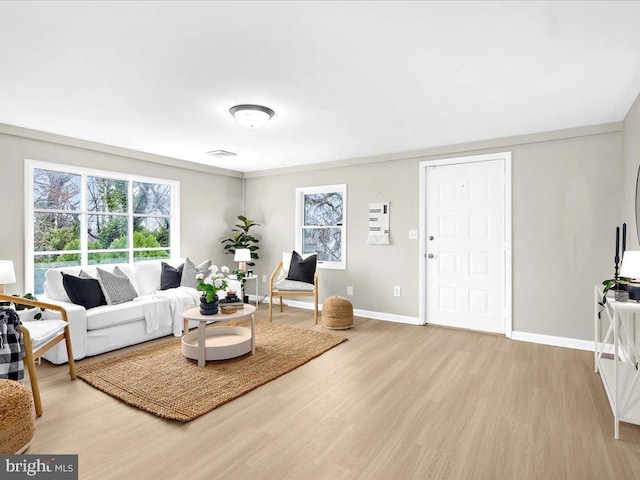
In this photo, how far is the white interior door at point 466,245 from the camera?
14.2 ft

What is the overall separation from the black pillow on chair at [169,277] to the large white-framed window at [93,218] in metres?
0.55

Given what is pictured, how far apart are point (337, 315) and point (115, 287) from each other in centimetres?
261

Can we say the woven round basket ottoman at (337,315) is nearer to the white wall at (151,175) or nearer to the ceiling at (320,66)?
the ceiling at (320,66)

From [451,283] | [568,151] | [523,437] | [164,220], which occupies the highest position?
[568,151]

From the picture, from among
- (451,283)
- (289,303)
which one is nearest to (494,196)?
(451,283)

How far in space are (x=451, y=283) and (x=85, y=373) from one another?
4.08 metres

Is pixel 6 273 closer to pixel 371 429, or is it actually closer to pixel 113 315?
pixel 113 315

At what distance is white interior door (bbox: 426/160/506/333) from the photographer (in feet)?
14.2

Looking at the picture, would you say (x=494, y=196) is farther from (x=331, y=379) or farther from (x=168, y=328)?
(x=168, y=328)

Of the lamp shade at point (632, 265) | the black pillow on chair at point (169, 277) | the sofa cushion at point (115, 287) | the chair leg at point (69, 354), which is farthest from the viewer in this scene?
the black pillow on chair at point (169, 277)

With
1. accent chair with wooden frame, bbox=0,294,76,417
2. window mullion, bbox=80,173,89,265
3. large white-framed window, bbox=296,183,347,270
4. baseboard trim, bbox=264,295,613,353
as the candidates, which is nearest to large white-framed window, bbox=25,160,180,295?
window mullion, bbox=80,173,89,265

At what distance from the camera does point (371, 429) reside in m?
2.28

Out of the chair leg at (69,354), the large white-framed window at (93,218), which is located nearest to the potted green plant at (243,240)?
the large white-framed window at (93,218)

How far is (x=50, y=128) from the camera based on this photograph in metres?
3.81
